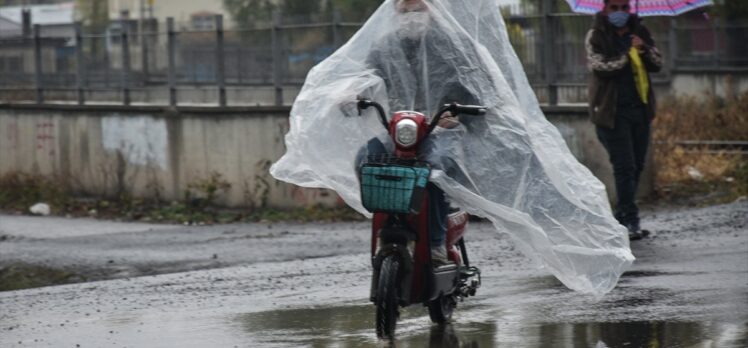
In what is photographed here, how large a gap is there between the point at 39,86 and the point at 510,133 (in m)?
13.5

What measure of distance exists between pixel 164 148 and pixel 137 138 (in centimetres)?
55

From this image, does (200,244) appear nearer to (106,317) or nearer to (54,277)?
(54,277)

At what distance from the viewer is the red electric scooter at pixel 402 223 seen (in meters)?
6.89

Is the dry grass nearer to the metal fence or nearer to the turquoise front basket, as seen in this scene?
the metal fence

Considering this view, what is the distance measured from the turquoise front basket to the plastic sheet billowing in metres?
0.67

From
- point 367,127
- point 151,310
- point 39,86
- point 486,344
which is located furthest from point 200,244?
point 39,86

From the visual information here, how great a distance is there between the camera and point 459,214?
7762 millimetres

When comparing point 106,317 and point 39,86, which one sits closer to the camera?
point 106,317

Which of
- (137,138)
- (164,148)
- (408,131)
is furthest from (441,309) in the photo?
(137,138)

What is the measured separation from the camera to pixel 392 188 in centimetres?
687

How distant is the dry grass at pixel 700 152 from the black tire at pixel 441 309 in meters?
7.20

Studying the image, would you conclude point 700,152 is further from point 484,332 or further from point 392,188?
point 392,188

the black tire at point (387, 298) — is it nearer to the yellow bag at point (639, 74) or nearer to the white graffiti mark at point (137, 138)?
the yellow bag at point (639, 74)

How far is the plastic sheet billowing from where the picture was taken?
7.64 metres
